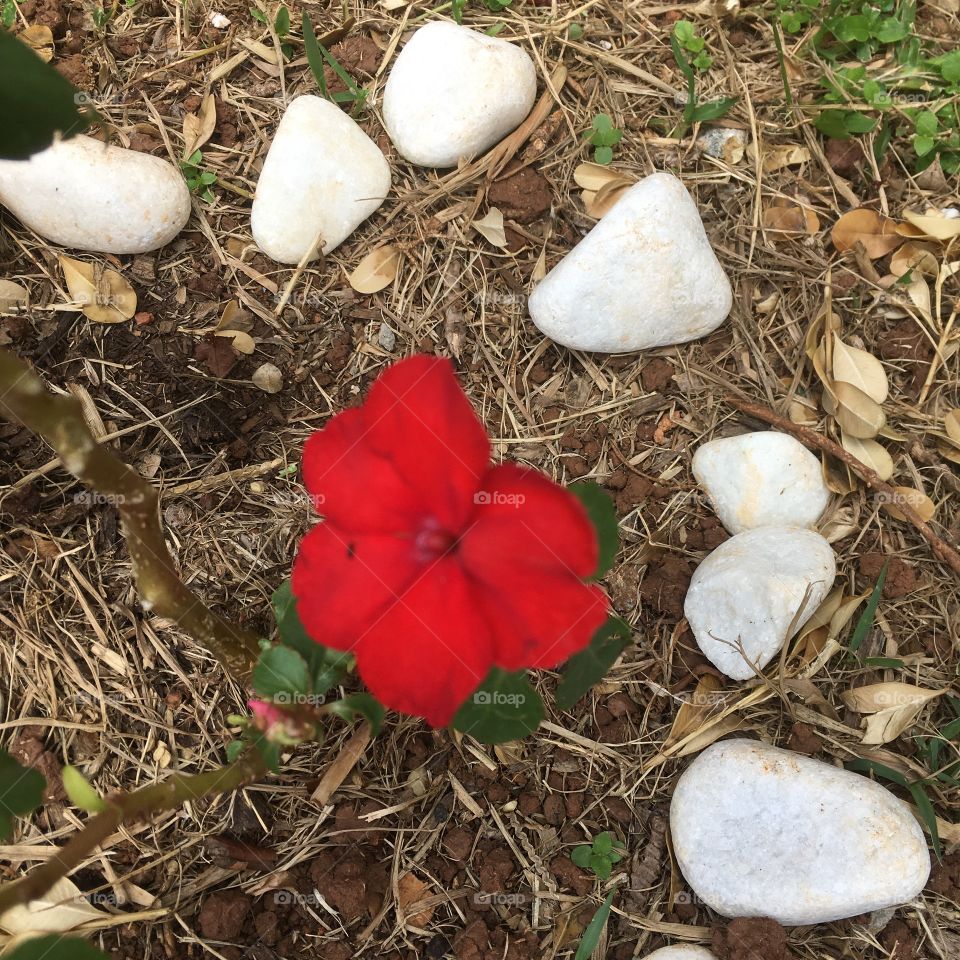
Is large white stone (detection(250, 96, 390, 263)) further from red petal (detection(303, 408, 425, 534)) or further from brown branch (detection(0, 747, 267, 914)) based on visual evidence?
brown branch (detection(0, 747, 267, 914))

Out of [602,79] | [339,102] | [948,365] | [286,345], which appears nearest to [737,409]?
[948,365]

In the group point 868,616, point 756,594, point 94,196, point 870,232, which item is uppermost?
point 94,196

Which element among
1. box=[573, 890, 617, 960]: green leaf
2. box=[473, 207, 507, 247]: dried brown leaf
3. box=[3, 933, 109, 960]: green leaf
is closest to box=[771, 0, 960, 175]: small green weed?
box=[473, 207, 507, 247]: dried brown leaf

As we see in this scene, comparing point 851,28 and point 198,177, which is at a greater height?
point 198,177

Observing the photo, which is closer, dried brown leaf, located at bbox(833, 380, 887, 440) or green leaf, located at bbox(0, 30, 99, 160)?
green leaf, located at bbox(0, 30, 99, 160)

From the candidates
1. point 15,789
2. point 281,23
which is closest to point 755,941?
point 15,789

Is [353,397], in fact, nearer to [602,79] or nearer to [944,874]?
[602,79]

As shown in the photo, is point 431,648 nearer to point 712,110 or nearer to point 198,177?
point 198,177
